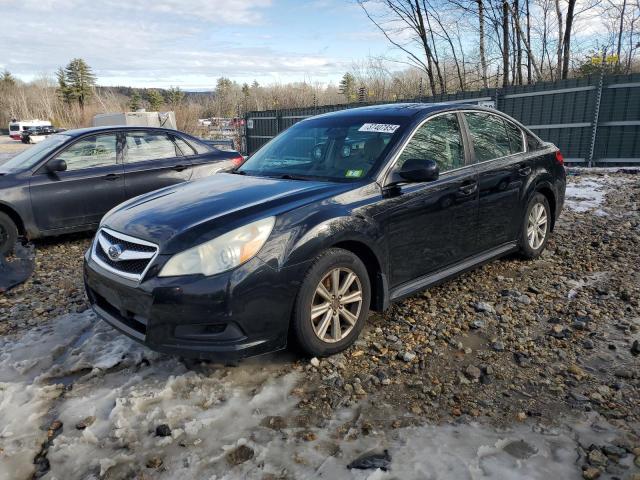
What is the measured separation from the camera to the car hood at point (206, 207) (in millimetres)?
2791

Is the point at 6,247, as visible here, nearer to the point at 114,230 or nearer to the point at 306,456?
the point at 114,230

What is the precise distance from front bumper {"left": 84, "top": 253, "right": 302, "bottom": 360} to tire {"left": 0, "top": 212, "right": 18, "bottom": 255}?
3.80m

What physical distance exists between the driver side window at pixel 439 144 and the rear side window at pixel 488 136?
0.71ft

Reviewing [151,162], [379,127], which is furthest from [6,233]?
[379,127]

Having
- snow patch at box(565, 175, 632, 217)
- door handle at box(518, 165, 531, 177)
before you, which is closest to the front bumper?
door handle at box(518, 165, 531, 177)

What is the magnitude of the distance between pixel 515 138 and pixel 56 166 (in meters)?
5.37

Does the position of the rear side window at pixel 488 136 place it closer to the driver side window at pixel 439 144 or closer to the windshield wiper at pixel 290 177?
the driver side window at pixel 439 144

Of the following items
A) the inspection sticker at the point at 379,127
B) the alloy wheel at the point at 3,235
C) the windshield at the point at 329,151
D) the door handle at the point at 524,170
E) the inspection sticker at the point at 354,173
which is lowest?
the alloy wheel at the point at 3,235

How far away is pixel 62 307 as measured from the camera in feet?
13.8

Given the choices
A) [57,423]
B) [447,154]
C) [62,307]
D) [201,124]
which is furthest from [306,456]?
[201,124]

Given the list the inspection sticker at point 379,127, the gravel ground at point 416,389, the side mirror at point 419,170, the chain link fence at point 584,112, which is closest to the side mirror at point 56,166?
the gravel ground at point 416,389

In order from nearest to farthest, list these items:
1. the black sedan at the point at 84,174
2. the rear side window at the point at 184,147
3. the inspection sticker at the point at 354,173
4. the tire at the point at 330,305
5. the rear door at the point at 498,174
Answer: the tire at the point at 330,305
the inspection sticker at the point at 354,173
the rear door at the point at 498,174
the black sedan at the point at 84,174
the rear side window at the point at 184,147

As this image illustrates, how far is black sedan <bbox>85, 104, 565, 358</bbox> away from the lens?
2.71 m

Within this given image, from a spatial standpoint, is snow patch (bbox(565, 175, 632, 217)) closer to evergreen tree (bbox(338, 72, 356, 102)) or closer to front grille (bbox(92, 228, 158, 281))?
front grille (bbox(92, 228, 158, 281))
